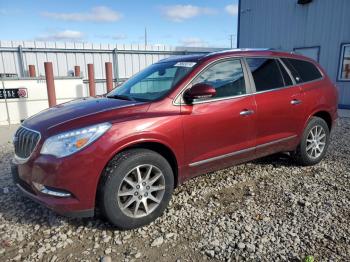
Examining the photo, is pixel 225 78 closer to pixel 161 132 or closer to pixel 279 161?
pixel 161 132

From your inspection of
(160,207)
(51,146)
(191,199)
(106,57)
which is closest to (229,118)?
(191,199)

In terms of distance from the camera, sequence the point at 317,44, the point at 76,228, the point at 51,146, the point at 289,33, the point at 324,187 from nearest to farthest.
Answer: the point at 51,146, the point at 76,228, the point at 324,187, the point at 317,44, the point at 289,33

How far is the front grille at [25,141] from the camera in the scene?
9.26 feet

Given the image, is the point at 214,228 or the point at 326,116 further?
the point at 326,116

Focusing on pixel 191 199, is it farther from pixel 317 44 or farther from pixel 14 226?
pixel 317 44

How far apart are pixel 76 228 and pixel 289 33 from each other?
11.6 meters

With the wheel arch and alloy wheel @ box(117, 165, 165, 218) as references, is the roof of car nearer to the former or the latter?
the wheel arch

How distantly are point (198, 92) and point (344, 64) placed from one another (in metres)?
9.40

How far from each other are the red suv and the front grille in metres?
0.01

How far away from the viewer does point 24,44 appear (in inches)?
479

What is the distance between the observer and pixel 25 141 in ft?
9.72

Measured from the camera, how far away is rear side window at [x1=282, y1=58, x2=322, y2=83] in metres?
4.36

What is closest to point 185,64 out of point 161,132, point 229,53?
point 229,53

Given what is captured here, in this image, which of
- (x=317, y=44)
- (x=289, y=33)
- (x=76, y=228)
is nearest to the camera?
(x=76, y=228)
